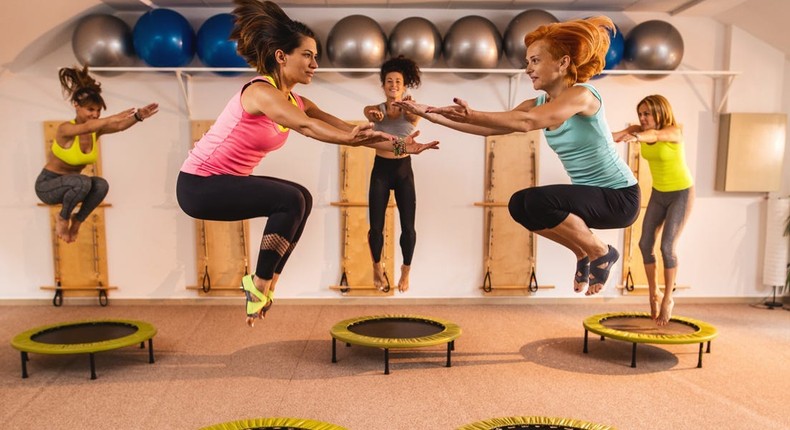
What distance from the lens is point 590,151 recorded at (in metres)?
2.88

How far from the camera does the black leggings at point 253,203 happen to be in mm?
2758

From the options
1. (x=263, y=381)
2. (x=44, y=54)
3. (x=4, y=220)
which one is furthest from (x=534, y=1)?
(x=4, y=220)

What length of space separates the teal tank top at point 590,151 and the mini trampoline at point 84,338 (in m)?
3.30

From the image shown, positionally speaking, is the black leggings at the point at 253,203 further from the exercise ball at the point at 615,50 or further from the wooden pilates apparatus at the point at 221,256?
the exercise ball at the point at 615,50

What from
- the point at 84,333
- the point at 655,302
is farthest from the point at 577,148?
the point at 84,333

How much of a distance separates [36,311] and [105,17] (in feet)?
9.99

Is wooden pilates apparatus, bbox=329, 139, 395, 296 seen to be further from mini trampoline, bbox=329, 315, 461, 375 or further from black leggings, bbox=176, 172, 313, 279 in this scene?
black leggings, bbox=176, 172, 313, 279

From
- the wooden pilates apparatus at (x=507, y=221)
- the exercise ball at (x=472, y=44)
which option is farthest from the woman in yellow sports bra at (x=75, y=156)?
the wooden pilates apparatus at (x=507, y=221)

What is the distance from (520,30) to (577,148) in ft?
10.1

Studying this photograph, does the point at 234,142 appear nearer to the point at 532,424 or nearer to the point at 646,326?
the point at 532,424

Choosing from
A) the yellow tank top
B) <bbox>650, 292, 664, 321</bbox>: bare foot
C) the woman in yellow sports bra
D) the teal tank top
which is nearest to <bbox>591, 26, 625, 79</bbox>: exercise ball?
the yellow tank top

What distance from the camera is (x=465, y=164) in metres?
6.45

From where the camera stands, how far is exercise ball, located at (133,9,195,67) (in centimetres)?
557

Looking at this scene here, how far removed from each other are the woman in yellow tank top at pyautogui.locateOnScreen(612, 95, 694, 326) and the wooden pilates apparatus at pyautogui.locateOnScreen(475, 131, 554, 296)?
1787 mm
